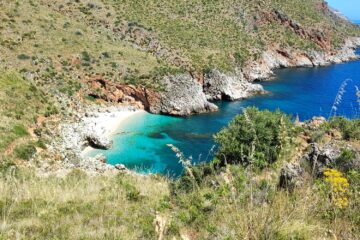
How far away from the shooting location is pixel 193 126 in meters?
53.8

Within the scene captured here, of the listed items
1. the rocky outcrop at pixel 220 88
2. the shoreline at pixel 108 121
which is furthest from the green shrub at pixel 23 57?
the rocky outcrop at pixel 220 88

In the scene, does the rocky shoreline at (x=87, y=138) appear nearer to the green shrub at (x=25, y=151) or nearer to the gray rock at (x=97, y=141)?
the gray rock at (x=97, y=141)

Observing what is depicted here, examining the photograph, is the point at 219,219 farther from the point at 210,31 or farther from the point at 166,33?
the point at 210,31

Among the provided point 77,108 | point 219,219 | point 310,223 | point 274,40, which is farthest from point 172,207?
point 274,40

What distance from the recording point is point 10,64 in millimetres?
53281

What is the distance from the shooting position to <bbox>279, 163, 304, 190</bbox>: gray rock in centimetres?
710

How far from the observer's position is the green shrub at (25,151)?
33250 mm

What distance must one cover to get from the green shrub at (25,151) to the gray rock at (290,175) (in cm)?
2982

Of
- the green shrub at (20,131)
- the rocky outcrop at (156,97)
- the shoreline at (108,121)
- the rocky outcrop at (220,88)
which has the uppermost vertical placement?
the rocky outcrop at (220,88)

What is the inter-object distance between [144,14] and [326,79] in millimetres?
46600

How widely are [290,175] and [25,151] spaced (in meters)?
30.8

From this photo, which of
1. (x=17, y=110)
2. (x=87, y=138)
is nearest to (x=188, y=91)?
(x=87, y=138)

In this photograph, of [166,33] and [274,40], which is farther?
[274,40]

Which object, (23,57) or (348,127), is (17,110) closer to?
(23,57)
